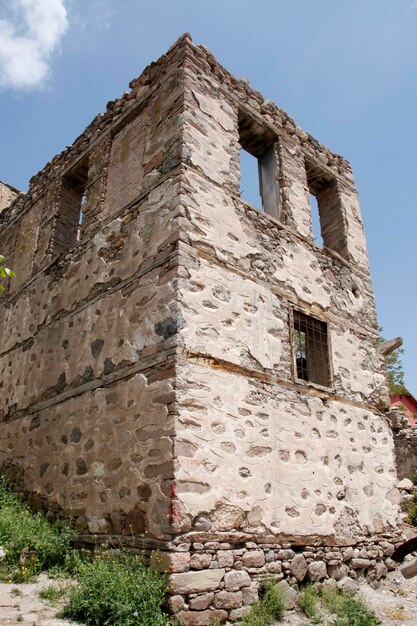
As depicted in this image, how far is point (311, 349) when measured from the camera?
6.99 meters

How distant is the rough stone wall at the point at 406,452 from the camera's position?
1145 cm

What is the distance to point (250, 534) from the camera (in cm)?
501

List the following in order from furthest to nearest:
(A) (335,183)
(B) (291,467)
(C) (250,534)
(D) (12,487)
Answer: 1. (A) (335,183)
2. (D) (12,487)
3. (B) (291,467)
4. (C) (250,534)

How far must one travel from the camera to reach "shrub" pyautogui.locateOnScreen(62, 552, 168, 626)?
156 inches

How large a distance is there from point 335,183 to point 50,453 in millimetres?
6452

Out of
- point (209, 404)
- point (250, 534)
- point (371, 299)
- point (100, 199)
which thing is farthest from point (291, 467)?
point (100, 199)

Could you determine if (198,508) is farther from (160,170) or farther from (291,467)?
(160,170)

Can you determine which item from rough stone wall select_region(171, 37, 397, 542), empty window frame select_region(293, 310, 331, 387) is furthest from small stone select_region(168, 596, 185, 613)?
empty window frame select_region(293, 310, 331, 387)

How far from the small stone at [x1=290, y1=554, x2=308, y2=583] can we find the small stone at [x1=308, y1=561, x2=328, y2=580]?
94mm

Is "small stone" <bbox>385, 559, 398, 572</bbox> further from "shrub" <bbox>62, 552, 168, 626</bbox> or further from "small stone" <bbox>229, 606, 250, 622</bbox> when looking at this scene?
"shrub" <bbox>62, 552, 168, 626</bbox>

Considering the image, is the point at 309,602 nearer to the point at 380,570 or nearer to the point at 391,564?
the point at 380,570

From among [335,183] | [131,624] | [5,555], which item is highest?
[335,183]

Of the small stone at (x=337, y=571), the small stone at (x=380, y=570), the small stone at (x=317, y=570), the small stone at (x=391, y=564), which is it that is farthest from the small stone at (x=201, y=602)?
the small stone at (x=391, y=564)

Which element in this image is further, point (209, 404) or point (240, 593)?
point (209, 404)
